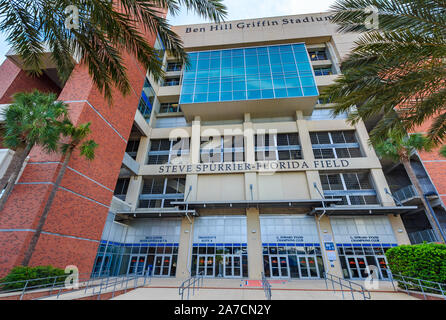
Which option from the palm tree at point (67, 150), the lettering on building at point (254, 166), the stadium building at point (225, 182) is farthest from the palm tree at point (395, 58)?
the lettering on building at point (254, 166)

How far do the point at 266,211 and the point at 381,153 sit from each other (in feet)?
38.9

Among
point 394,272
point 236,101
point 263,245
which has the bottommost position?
point 394,272

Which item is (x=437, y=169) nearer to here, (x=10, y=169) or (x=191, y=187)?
(x=191, y=187)

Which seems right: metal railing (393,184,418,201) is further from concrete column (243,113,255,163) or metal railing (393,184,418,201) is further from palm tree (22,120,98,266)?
palm tree (22,120,98,266)

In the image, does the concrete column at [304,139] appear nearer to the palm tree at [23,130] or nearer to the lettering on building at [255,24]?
the lettering on building at [255,24]

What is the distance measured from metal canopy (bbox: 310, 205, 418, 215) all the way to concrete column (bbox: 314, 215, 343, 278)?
39.2 inches

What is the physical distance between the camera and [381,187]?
20094 mm

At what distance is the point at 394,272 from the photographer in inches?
435

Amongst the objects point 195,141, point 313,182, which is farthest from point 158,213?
point 313,182

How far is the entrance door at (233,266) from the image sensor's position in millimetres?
18578

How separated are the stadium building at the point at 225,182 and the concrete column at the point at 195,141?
0.14 m

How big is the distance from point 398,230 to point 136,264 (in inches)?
973
